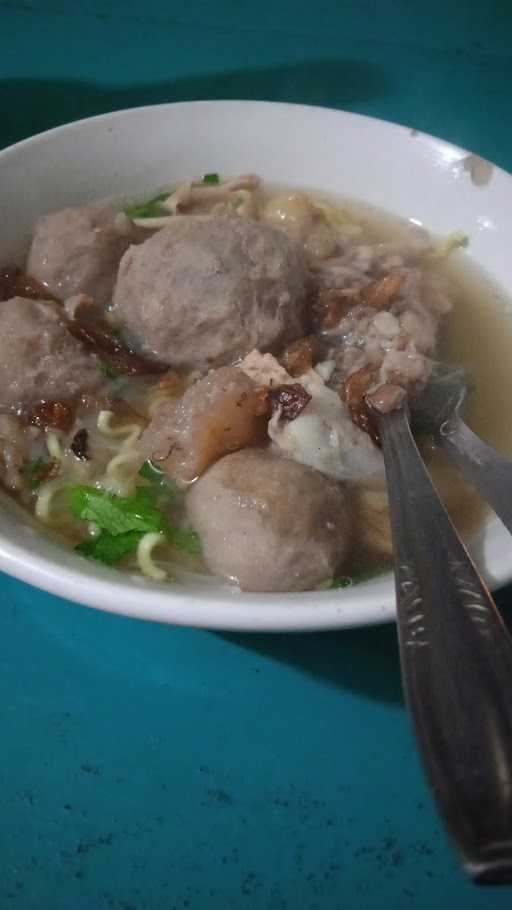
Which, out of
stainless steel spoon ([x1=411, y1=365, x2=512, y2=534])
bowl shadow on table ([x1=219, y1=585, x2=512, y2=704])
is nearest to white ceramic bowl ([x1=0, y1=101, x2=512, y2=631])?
stainless steel spoon ([x1=411, y1=365, x2=512, y2=534])

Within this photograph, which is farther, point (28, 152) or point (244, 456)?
point (28, 152)

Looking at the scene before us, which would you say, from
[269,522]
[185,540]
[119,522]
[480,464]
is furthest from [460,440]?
[119,522]

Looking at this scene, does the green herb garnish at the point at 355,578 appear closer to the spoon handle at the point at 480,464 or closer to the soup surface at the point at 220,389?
the soup surface at the point at 220,389

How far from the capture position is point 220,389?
164 cm

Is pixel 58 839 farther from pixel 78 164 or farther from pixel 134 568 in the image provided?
pixel 78 164

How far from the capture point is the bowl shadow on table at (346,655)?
56.7 inches

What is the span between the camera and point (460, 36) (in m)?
3.37

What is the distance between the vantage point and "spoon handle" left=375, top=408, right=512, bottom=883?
80cm

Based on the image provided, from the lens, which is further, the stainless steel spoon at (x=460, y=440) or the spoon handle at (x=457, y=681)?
the stainless steel spoon at (x=460, y=440)

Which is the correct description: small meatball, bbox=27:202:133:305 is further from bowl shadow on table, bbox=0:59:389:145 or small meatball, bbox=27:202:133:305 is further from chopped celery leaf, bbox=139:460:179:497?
bowl shadow on table, bbox=0:59:389:145

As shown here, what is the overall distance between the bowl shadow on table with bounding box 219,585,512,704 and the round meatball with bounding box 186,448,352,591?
0.12 meters

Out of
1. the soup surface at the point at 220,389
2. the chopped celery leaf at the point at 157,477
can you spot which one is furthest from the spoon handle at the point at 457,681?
the chopped celery leaf at the point at 157,477

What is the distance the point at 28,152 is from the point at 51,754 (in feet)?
4.80

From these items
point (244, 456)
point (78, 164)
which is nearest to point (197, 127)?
point (78, 164)
